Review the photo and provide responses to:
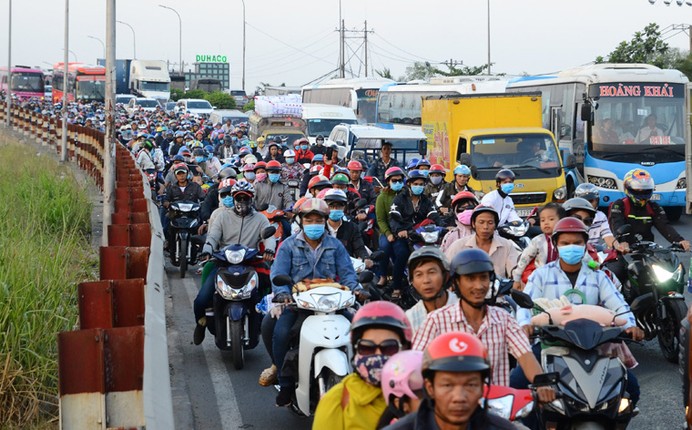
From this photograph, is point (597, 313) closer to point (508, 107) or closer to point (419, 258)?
point (419, 258)

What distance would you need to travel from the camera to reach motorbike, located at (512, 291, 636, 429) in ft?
20.5

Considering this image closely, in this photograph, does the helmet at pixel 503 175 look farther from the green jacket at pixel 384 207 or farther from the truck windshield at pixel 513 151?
the truck windshield at pixel 513 151

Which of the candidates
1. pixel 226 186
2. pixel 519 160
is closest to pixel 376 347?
pixel 226 186

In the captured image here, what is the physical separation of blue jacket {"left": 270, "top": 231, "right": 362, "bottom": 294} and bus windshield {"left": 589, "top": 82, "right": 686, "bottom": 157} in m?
16.6

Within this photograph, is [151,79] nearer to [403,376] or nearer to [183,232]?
[183,232]

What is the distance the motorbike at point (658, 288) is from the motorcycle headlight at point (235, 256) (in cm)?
337

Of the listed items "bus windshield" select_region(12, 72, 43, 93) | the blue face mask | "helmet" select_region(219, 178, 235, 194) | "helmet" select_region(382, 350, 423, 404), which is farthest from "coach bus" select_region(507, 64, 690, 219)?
"bus windshield" select_region(12, 72, 43, 93)

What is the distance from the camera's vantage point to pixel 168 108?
79.2 m

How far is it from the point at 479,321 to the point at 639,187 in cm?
587

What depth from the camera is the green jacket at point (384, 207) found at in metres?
14.2

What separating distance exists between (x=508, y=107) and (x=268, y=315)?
16.5m

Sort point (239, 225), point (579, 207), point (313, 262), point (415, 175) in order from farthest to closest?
point (415, 175) → point (239, 225) → point (579, 207) → point (313, 262)

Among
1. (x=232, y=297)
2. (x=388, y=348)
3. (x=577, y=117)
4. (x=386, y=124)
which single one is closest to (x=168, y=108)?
(x=386, y=124)

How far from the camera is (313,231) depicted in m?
9.02
